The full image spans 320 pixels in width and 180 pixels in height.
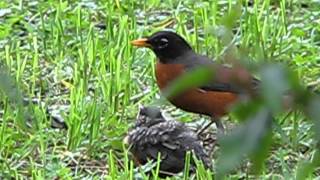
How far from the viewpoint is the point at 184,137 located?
157 inches

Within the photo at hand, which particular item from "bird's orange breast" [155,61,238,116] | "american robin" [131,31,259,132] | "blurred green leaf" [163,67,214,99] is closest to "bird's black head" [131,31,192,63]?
"american robin" [131,31,259,132]

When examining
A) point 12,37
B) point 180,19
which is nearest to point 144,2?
point 180,19

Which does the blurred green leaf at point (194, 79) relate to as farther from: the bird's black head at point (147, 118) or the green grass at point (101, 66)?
the bird's black head at point (147, 118)

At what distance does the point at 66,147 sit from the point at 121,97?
2.02 feet

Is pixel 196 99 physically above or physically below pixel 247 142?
below

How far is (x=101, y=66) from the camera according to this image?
5.04m

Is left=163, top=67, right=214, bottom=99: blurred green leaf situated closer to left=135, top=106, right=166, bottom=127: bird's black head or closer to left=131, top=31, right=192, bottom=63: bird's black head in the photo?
left=135, top=106, right=166, bottom=127: bird's black head

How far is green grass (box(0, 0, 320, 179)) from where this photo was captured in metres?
4.03

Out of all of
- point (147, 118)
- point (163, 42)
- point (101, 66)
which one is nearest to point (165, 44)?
point (163, 42)

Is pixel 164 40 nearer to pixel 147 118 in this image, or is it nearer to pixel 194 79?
pixel 147 118

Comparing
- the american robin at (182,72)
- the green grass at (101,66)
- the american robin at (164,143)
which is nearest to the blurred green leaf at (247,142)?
the green grass at (101,66)

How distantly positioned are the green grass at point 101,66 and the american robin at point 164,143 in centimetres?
10

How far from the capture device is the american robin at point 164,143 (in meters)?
3.89

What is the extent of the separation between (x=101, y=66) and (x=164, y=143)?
1161 mm
